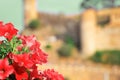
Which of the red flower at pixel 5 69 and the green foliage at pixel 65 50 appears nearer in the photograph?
the red flower at pixel 5 69

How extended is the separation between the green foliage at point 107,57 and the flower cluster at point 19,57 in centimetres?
2583

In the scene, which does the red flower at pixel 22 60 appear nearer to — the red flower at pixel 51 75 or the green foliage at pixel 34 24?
the red flower at pixel 51 75

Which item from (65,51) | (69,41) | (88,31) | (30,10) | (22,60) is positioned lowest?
(69,41)

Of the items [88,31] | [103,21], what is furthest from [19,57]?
[103,21]

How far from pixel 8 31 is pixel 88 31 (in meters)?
28.8

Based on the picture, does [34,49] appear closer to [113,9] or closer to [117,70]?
[117,70]

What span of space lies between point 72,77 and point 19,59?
2379 centimetres

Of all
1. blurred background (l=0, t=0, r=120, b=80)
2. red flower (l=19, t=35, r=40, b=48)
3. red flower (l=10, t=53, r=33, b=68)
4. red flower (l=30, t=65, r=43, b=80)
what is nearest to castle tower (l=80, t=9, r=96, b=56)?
blurred background (l=0, t=0, r=120, b=80)

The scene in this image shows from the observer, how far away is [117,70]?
26844 mm

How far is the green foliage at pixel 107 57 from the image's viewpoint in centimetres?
2827

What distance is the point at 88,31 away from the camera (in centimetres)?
3114

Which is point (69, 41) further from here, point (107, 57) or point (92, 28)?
point (107, 57)

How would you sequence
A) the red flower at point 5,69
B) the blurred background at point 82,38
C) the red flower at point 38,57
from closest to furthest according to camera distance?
the red flower at point 5,69 < the red flower at point 38,57 < the blurred background at point 82,38

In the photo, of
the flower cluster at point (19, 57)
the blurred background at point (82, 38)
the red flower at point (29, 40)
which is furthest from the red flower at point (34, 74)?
the blurred background at point (82, 38)
